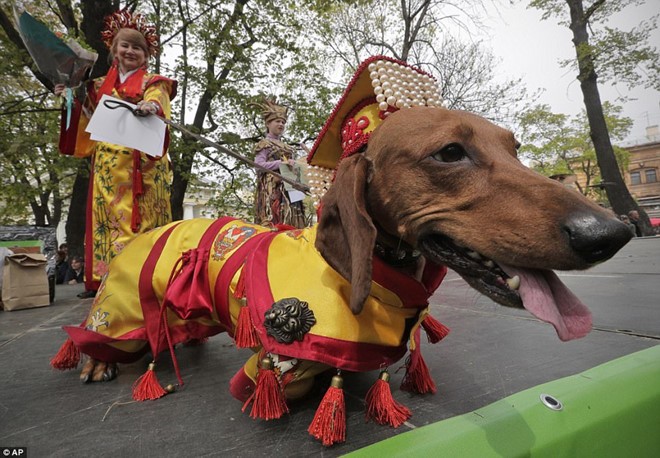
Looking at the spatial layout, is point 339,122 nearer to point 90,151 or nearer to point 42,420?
point 42,420

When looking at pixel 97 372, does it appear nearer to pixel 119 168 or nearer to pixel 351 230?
pixel 351 230

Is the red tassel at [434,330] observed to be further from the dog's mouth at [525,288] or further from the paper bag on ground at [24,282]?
the paper bag on ground at [24,282]

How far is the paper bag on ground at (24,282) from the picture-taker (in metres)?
4.48

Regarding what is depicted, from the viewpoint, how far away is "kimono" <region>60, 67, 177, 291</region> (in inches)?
125

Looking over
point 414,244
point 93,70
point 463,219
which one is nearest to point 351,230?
point 414,244

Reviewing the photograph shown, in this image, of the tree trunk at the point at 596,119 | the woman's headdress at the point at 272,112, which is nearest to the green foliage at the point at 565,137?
the tree trunk at the point at 596,119

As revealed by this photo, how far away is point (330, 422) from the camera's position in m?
1.10

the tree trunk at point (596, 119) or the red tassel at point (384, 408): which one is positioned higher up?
the tree trunk at point (596, 119)

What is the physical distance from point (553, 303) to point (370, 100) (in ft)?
3.66

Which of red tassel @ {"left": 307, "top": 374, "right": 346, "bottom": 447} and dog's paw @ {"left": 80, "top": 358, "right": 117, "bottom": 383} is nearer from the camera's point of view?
red tassel @ {"left": 307, "top": 374, "right": 346, "bottom": 447}

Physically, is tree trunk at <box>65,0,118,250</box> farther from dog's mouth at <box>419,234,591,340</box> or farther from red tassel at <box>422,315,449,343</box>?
dog's mouth at <box>419,234,591,340</box>

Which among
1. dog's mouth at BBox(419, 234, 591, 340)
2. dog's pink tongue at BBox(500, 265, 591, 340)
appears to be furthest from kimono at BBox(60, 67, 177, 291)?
dog's pink tongue at BBox(500, 265, 591, 340)

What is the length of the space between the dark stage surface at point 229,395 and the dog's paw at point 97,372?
0.05 m

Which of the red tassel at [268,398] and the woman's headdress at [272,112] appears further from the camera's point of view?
the woman's headdress at [272,112]
